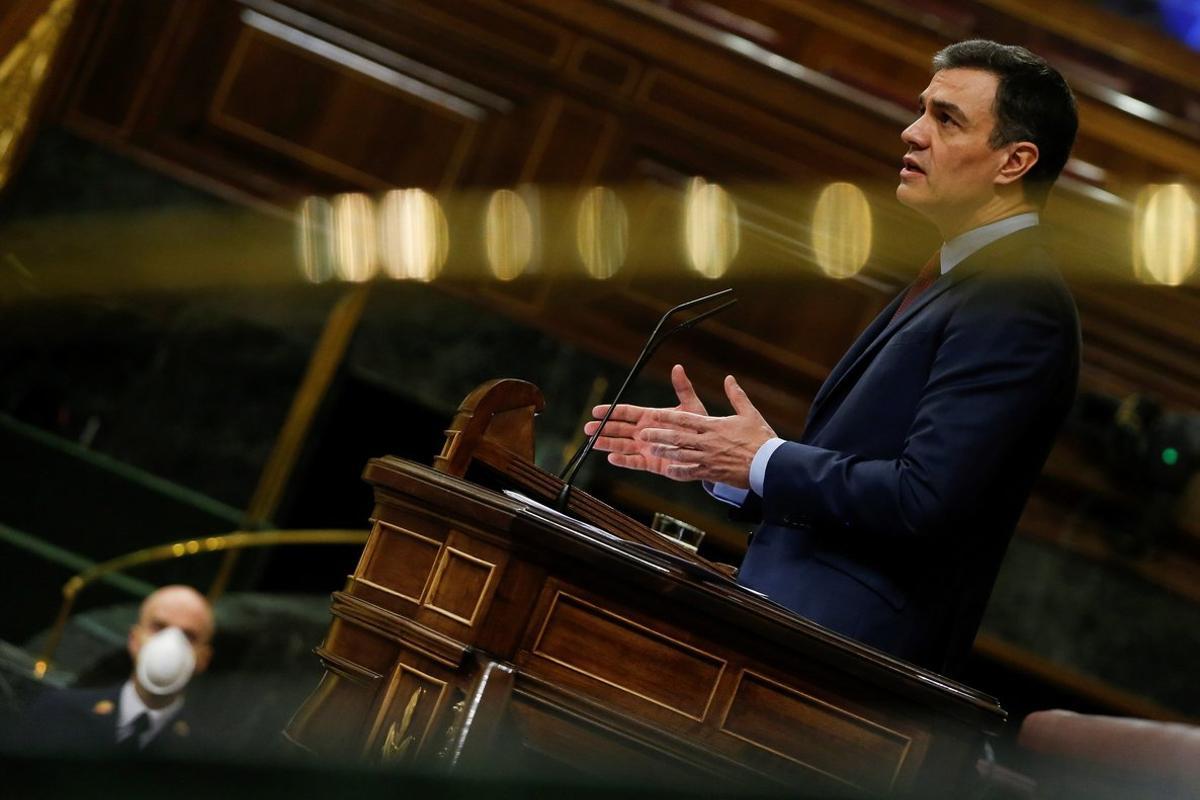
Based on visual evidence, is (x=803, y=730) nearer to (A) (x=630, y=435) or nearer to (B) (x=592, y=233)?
(A) (x=630, y=435)

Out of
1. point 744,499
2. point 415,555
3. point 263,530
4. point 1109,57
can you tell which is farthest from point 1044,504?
point 415,555

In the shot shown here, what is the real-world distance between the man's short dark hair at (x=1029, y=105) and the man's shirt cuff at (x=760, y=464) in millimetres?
459

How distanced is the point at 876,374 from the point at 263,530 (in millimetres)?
2699

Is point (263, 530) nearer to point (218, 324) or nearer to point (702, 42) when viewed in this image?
point (218, 324)

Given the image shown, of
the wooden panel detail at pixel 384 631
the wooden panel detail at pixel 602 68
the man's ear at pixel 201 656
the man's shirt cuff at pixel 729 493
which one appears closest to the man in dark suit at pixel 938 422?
the man's shirt cuff at pixel 729 493

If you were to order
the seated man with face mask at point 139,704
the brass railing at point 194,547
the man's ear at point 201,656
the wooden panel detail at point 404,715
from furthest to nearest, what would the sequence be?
1. the brass railing at point 194,547
2. the man's ear at point 201,656
3. the seated man with face mask at point 139,704
4. the wooden panel detail at point 404,715

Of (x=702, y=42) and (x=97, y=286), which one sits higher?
(x=702, y=42)

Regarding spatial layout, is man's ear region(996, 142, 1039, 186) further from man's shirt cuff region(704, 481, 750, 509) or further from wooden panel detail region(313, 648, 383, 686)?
wooden panel detail region(313, 648, 383, 686)

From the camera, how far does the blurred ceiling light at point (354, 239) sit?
4.07 m

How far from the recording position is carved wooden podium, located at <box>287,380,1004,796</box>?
1.25m

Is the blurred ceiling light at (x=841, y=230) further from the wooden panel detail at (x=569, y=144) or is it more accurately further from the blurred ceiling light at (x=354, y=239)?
the blurred ceiling light at (x=354, y=239)

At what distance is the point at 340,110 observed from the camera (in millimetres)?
4211

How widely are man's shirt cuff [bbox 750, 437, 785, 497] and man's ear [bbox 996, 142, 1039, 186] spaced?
1.45 ft

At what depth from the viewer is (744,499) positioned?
1.75m
